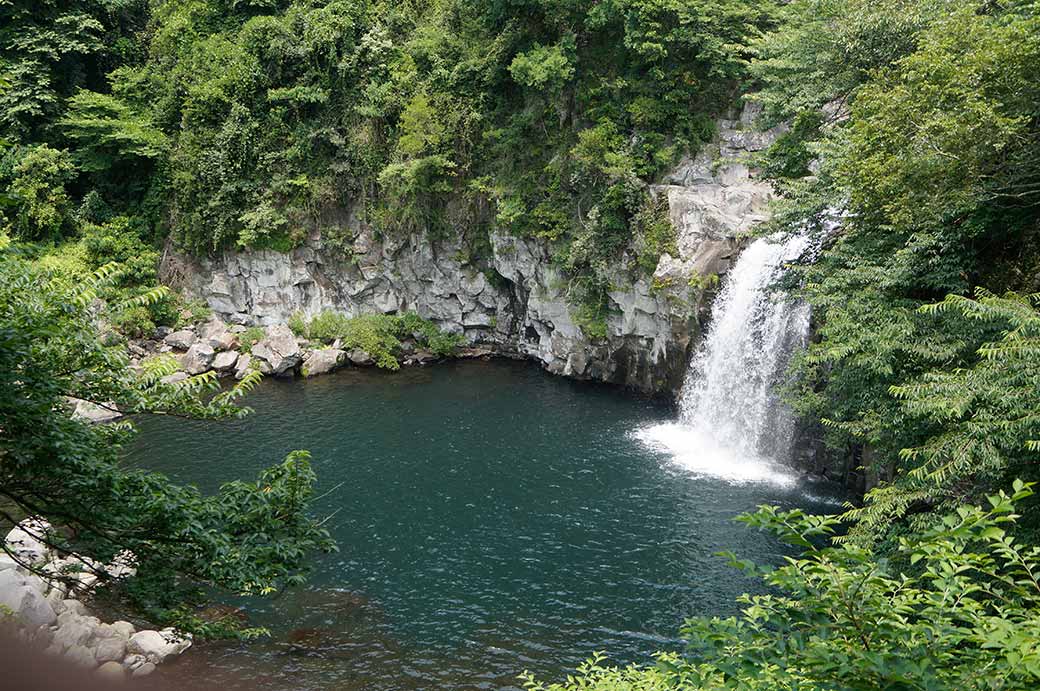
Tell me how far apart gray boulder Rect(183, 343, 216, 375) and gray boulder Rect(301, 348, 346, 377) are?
3.80 metres

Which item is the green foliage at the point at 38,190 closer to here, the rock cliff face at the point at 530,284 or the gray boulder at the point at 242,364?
the rock cliff face at the point at 530,284

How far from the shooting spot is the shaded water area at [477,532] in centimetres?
1324

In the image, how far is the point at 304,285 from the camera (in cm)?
3359

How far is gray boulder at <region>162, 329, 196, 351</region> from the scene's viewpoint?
31766mm

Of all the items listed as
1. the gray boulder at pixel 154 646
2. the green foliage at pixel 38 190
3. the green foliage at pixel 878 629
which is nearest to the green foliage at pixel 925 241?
the green foliage at pixel 878 629

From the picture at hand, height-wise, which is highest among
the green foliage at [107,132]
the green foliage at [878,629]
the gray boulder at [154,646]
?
the green foliage at [107,132]

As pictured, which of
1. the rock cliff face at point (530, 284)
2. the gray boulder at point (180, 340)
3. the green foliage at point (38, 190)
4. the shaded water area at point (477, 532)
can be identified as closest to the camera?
the shaded water area at point (477, 532)

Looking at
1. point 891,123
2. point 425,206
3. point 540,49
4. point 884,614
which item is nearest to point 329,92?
point 425,206

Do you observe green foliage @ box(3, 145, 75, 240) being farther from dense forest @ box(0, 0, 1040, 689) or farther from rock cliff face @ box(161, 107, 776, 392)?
rock cliff face @ box(161, 107, 776, 392)

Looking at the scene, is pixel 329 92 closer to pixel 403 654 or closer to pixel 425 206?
pixel 425 206

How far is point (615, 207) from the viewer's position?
86.7 feet

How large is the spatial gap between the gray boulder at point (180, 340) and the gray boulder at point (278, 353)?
3.05 metres

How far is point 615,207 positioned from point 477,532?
13460 mm

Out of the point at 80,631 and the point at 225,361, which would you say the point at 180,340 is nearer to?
the point at 225,361
